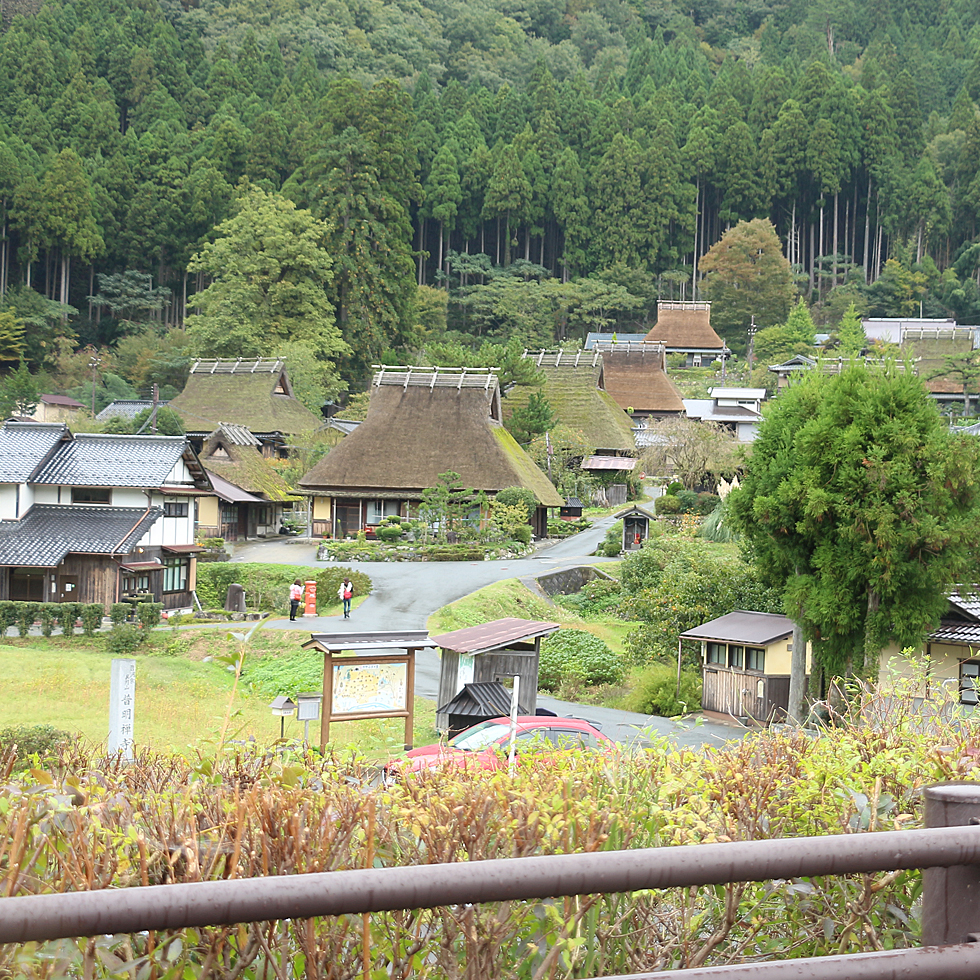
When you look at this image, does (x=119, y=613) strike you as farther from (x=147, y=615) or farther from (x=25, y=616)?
(x=25, y=616)

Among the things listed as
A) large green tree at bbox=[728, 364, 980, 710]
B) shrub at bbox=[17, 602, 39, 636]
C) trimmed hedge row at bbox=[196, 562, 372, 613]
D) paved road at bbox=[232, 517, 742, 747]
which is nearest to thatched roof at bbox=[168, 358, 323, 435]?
paved road at bbox=[232, 517, 742, 747]

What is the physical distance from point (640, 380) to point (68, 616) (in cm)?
3767

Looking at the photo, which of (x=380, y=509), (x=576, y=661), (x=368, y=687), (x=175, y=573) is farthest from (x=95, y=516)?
(x=368, y=687)

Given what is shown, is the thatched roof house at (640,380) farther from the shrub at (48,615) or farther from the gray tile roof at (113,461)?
the shrub at (48,615)

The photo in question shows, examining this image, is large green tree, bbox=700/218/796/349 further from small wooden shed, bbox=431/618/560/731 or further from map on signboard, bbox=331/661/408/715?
map on signboard, bbox=331/661/408/715

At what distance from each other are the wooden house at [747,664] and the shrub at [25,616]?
14.2 meters

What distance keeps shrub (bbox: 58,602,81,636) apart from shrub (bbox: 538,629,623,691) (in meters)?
10.4

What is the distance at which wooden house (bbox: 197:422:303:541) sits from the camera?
33.1 meters

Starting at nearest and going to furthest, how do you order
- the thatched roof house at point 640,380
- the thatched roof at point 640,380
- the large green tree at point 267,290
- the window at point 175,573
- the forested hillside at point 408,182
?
the window at point 175,573
the large green tree at point 267,290
the thatched roof house at point 640,380
the thatched roof at point 640,380
the forested hillside at point 408,182

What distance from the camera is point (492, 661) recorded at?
48.3ft

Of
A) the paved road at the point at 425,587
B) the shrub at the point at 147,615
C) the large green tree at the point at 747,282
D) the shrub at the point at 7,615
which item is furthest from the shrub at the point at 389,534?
the large green tree at the point at 747,282

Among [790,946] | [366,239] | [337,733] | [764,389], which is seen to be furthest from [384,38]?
[790,946]

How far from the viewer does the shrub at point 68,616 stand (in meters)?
21.9

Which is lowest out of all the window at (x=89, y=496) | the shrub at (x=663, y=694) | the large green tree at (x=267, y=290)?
the shrub at (x=663, y=694)
